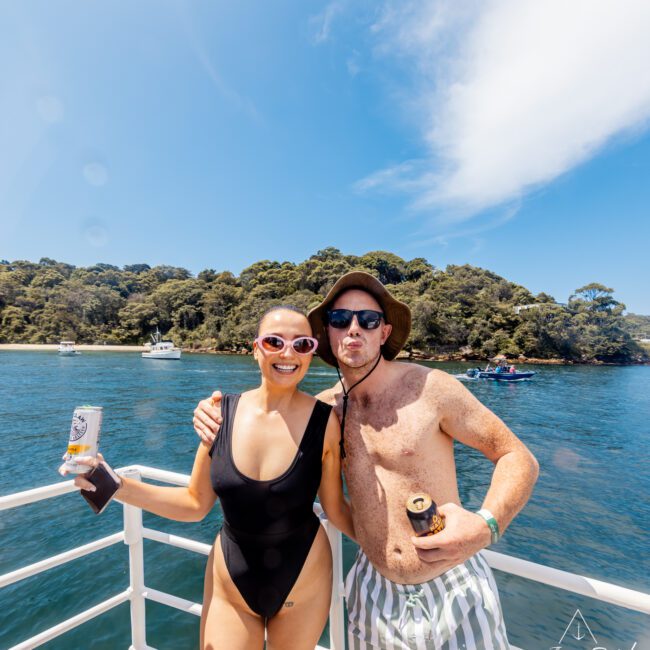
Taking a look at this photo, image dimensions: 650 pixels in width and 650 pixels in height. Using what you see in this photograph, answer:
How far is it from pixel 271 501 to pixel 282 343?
2.19 ft

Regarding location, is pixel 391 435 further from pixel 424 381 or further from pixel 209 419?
pixel 209 419

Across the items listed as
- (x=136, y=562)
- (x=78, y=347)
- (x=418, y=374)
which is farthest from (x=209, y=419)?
(x=78, y=347)

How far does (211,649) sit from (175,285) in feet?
277

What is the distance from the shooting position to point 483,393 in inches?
1101

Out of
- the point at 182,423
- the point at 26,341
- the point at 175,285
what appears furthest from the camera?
the point at 175,285

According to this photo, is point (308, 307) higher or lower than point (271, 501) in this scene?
higher

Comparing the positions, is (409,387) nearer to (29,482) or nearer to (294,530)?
(294,530)

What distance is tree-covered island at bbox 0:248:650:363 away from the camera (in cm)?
5419

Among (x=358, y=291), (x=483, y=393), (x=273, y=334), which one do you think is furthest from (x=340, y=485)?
(x=483, y=393)

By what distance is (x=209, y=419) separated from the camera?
1680 millimetres

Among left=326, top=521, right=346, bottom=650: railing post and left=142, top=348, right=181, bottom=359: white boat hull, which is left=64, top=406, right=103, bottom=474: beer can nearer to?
left=326, top=521, right=346, bottom=650: railing post

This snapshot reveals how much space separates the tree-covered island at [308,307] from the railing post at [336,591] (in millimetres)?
51393

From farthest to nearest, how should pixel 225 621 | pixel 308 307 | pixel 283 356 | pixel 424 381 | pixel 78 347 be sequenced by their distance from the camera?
pixel 78 347
pixel 308 307
pixel 424 381
pixel 283 356
pixel 225 621

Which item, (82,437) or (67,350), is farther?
(67,350)
